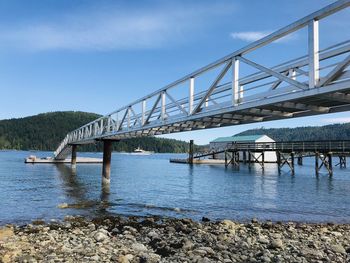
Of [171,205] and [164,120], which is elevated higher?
[164,120]

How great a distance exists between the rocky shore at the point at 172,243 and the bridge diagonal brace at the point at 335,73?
5749 mm

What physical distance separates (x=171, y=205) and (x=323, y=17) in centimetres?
1760

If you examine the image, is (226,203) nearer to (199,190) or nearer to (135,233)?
(199,190)

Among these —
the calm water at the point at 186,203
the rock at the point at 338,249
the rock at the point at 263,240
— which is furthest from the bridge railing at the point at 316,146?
the rock at the point at 263,240

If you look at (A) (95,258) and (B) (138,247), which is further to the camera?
(B) (138,247)

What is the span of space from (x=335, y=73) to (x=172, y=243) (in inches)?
323

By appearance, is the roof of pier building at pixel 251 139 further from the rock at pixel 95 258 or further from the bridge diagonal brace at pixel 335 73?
the rock at pixel 95 258

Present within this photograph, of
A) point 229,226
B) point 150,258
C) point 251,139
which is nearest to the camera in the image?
point 150,258

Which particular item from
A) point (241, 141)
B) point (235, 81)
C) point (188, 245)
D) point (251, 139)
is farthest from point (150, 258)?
point (251, 139)

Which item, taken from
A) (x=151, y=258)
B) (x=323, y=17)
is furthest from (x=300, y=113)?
(x=151, y=258)

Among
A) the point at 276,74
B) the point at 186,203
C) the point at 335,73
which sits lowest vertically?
the point at 186,203

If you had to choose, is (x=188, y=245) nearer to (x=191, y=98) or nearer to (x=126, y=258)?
(x=126, y=258)

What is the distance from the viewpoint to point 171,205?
2562cm

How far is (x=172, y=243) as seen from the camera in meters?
13.1
